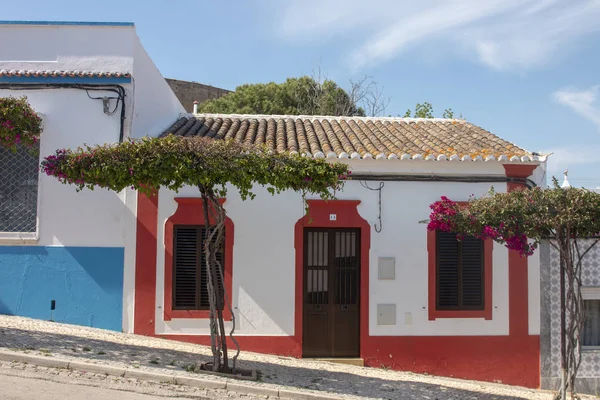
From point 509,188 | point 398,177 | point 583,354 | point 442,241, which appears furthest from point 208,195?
point 583,354

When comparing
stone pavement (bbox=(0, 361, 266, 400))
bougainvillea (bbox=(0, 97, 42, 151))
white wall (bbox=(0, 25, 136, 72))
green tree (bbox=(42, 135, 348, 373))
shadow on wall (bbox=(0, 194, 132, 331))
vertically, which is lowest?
stone pavement (bbox=(0, 361, 266, 400))

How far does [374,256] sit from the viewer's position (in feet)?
30.8

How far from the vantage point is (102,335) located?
8.62 metres

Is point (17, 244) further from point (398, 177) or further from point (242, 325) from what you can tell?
point (398, 177)

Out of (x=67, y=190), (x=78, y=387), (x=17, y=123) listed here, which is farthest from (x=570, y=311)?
(x=17, y=123)

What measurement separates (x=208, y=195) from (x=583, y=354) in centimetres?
688

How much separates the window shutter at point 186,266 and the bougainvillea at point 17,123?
2716 mm

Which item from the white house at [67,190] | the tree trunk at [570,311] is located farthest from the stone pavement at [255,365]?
the tree trunk at [570,311]

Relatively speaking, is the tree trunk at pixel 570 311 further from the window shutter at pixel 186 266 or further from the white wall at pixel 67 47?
the white wall at pixel 67 47

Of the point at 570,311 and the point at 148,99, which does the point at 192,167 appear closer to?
the point at 148,99

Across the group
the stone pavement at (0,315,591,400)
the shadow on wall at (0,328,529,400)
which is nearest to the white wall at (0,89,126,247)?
the stone pavement at (0,315,591,400)

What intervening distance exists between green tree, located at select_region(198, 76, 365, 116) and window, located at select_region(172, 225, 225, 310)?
15.8 m

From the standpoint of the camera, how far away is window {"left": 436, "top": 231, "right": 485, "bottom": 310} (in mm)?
9445

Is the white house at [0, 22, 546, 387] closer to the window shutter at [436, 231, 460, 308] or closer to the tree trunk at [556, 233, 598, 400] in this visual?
the window shutter at [436, 231, 460, 308]
